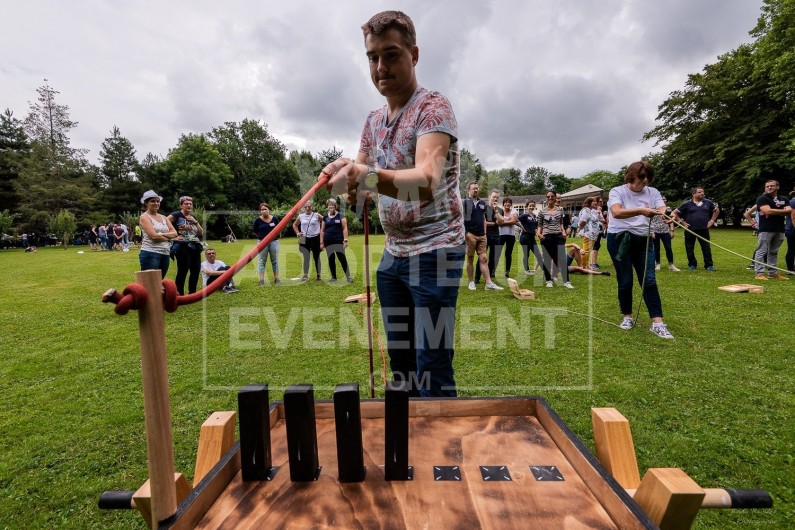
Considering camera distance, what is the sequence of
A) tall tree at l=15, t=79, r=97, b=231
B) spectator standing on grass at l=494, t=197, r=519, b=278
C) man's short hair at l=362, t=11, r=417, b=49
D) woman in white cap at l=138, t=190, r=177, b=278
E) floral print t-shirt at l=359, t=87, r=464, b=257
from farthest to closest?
tall tree at l=15, t=79, r=97, b=231
spectator standing on grass at l=494, t=197, r=519, b=278
woman in white cap at l=138, t=190, r=177, b=278
floral print t-shirt at l=359, t=87, r=464, b=257
man's short hair at l=362, t=11, r=417, b=49

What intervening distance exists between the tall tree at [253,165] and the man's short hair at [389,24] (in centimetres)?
5570

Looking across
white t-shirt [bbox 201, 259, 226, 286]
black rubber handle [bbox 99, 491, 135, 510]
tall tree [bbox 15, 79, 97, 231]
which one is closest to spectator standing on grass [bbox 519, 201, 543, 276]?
white t-shirt [bbox 201, 259, 226, 286]

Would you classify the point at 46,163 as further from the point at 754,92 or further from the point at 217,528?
the point at 754,92

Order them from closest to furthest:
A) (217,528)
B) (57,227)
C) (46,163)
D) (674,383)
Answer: (217,528)
(674,383)
(57,227)
(46,163)

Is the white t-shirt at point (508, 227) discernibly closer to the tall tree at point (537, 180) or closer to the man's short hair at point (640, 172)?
the man's short hair at point (640, 172)

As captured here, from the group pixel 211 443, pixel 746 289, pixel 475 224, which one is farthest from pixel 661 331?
pixel 211 443

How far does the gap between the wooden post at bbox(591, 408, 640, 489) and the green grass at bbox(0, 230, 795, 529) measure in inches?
36.6

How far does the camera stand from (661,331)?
4.57 m

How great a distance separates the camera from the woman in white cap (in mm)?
6203

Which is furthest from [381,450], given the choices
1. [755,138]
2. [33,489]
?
[755,138]

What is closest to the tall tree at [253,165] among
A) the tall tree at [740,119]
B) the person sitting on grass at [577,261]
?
the tall tree at [740,119]

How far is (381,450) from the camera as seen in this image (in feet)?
4.48

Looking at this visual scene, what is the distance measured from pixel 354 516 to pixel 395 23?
5.63ft

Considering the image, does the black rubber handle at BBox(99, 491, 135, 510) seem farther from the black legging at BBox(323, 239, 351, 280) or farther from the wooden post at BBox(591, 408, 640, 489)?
the black legging at BBox(323, 239, 351, 280)
